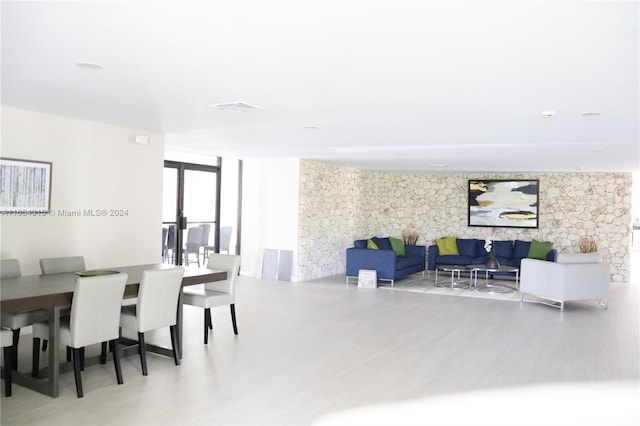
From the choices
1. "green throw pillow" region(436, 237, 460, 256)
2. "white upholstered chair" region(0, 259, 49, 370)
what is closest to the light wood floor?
"white upholstered chair" region(0, 259, 49, 370)

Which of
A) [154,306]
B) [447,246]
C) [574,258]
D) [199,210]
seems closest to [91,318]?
[154,306]

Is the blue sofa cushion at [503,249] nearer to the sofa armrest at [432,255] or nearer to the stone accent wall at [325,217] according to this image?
the sofa armrest at [432,255]

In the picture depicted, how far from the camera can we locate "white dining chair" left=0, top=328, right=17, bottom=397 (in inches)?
152

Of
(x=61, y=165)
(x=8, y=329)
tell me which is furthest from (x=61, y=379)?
(x=61, y=165)

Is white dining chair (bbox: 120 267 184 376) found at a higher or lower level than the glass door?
lower

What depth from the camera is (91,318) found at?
4.08 m

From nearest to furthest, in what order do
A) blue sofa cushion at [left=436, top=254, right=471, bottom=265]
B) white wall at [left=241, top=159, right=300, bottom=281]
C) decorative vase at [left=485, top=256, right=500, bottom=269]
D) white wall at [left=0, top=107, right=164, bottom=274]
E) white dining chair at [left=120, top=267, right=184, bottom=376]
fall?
white dining chair at [left=120, top=267, right=184, bottom=376] < white wall at [left=0, top=107, right=164, bottom=274] < decorative vase at [left=485, top=256, right=500, bottom=269] < white wall at [left=241, top=159, right=300, bottom=281] < blue sofa cushion at [left=436, top=254, right=471, bottom=265]

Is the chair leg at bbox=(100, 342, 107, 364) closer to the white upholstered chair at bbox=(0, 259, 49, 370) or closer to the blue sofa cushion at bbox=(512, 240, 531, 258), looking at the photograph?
the white upholstered chair at bbox=(0, 259, 49, 370)

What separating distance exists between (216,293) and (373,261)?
480 cm

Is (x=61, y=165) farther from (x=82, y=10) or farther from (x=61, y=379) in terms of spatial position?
(x=82, y=10)

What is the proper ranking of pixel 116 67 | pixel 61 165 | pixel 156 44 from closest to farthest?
pixel 156 44 → pixel 116 67 → pixel 61 165

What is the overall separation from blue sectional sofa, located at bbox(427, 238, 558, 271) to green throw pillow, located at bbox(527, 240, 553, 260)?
0.12 m

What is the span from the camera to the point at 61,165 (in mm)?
6082

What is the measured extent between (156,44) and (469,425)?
10.4ft
